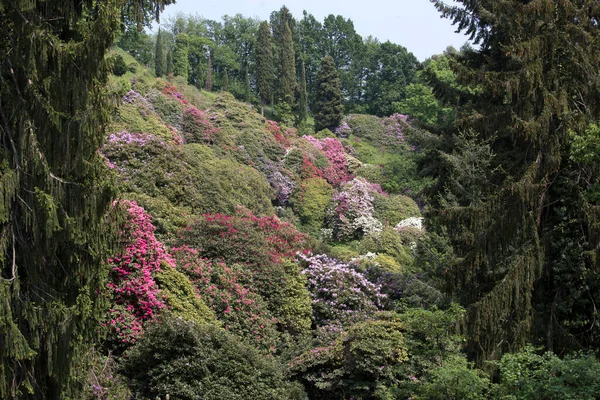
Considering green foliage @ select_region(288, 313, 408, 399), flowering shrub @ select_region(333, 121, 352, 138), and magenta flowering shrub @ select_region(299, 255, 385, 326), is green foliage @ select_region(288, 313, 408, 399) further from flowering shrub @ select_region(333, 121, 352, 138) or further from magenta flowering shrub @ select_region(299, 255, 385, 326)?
flowering shrub @ select_region(333, 121, 352, 138)

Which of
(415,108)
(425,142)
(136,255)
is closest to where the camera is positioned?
(136,255)

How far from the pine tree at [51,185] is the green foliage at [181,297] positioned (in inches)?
209

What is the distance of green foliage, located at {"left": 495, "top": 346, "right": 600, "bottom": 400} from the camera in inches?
320

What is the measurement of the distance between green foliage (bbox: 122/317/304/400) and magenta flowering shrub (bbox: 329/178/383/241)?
15.2m

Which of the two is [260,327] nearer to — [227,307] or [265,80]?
[227,307]

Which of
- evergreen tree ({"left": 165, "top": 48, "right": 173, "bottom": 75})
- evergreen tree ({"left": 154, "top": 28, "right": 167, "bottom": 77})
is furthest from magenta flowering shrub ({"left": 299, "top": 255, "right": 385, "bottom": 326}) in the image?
evergreen tree ({"left": 165, "top": 48, "right": 173, "bottom": 75})

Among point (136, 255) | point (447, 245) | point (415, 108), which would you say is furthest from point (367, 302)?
point (415, 108)

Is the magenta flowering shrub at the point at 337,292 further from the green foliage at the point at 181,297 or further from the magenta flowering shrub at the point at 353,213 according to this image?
the magenta flowering shrub at the point at 353,213

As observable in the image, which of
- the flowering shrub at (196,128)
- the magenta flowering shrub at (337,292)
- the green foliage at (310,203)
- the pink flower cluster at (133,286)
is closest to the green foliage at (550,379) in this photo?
the pink flower cluster at (133,286)

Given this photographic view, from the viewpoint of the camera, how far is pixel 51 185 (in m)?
6.89

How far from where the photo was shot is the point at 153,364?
11156 mm

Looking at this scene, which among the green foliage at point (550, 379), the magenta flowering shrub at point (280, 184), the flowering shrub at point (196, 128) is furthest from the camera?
the magenta flowering shrub at point (280, 184)

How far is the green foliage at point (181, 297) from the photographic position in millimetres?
Result: 12602

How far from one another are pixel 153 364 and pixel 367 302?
24.2ft
